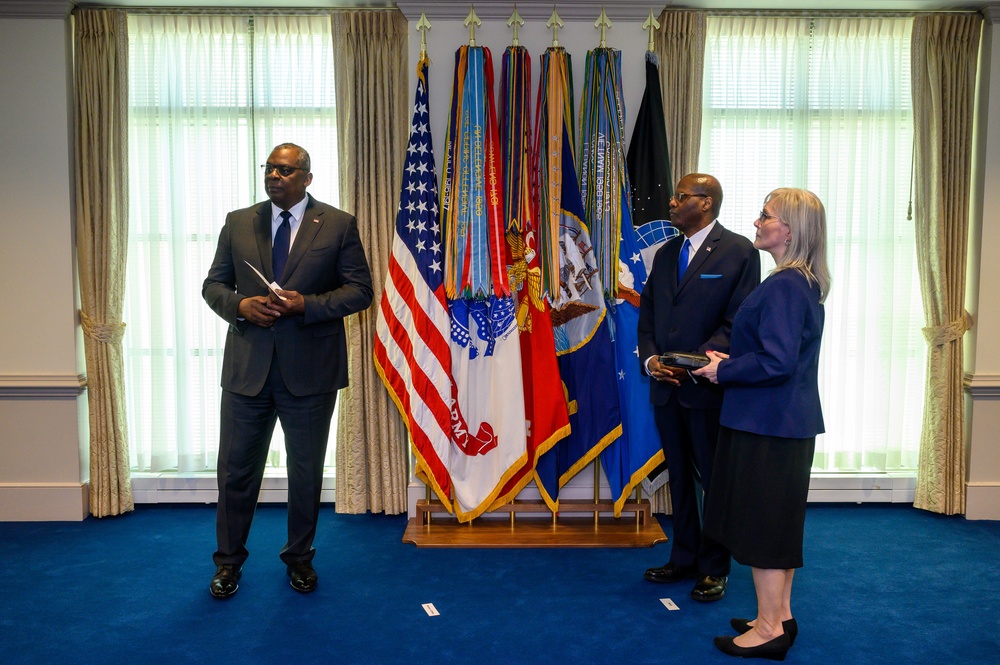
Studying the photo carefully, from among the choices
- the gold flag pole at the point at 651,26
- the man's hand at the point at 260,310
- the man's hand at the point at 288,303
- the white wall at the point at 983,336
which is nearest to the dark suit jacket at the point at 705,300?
the gold flag pole at the point at 651,26

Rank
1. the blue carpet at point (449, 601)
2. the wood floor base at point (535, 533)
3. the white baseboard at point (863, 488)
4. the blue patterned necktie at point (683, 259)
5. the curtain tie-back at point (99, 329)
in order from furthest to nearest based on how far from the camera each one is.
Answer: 1. the white baseboard at point (863, 488)
2. the curtain tie-back at point (99, 329)
3. the wood floor base at point (535, 533)
4. the blue patterned necktie at point (683, 259)
5. the blue carpet at point (449, 601)

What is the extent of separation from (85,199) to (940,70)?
444cm

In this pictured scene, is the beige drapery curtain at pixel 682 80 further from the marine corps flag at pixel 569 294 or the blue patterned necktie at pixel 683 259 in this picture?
the blue patterned necktie at pixel 683 259

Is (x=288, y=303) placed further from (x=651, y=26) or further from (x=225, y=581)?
(x=651, y=26)

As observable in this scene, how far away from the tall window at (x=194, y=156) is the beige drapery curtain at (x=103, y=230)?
0.12 m

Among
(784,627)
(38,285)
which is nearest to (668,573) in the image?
(784,627)

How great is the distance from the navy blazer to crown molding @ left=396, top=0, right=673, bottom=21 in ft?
6.76

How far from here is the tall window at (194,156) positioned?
14.7 ft

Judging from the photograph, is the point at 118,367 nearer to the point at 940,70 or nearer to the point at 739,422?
the point at 739,422

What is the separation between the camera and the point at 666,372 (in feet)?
11.0

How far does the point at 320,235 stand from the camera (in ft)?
11.3

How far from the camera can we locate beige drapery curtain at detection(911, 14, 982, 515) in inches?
174

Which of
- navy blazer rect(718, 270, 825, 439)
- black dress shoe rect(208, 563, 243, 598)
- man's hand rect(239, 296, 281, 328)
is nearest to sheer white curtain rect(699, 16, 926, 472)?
navy blazer rect(718, 270, 825, 439)

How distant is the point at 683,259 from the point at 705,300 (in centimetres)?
22
